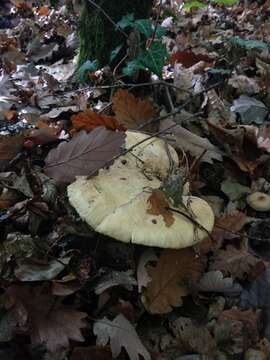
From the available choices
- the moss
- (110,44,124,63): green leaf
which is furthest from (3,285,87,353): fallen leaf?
the moss

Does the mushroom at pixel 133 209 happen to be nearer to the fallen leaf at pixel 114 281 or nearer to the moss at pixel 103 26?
the fallen leaf at pixel 114 281

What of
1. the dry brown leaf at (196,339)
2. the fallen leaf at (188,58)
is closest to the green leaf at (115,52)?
the fallen leaf at (188,58)

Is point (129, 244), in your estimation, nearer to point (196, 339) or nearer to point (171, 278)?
point (171, 278)

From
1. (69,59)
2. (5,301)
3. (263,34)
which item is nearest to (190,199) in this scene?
(5,301)

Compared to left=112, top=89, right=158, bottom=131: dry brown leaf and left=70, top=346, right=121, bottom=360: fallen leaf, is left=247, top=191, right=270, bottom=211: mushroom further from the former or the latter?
left=70, top=346, right=121, bottom=360: fallen leaf

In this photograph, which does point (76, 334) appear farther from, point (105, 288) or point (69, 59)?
point (69, 59)

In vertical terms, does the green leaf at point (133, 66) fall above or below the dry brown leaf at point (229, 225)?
above

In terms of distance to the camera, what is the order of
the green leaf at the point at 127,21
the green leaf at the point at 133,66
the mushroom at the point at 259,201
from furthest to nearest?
the green leaf at the point at 127,21 → the green leaf at the point at 133,66 → the mushroom at the point at 259,201

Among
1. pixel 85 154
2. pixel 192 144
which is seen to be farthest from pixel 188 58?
pixel 85 154
